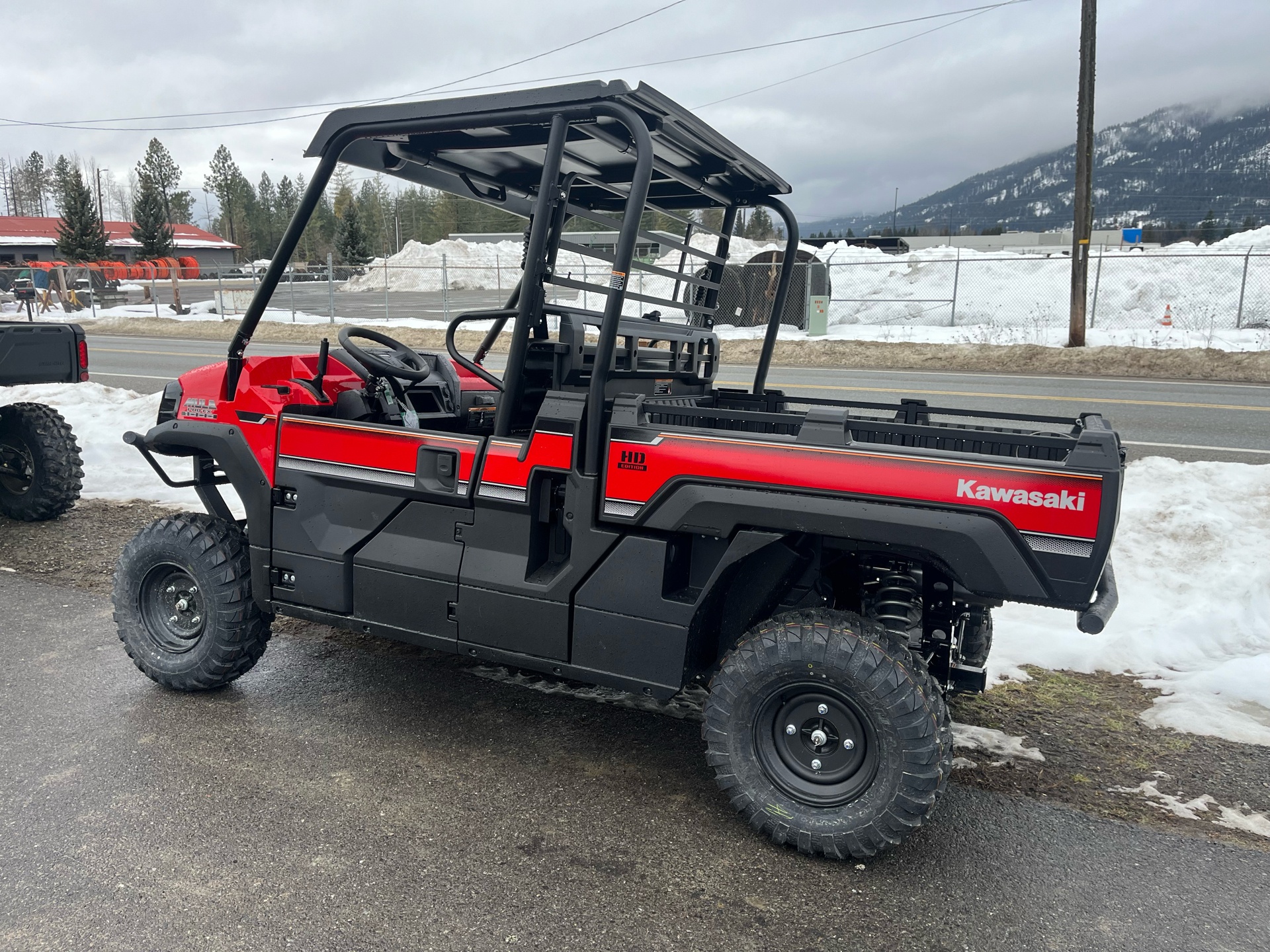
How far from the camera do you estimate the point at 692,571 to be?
3.20 metres

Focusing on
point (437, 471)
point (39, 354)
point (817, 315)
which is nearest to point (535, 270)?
point (437, 471)

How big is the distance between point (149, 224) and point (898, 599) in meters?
70.6

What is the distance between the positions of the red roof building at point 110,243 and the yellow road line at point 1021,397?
6781cm

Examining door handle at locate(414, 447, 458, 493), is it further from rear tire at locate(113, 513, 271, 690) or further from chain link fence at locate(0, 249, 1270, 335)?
chain link fence at locate(0, 249, 1270, 335)

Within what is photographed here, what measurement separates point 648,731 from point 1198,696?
232 cm

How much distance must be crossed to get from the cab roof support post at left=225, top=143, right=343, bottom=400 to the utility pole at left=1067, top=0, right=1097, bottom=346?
16835 mm

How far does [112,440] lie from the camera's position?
8.74m

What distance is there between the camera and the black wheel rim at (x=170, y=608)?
4062mm

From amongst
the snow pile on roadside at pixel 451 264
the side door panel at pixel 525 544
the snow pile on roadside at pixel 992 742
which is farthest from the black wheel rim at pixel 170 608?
the snow pile on roadside at pixel 451 264

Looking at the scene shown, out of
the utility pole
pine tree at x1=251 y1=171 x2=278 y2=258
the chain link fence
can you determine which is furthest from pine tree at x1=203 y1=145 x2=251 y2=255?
the utility pole

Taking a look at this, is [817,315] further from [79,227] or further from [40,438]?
[79,227]

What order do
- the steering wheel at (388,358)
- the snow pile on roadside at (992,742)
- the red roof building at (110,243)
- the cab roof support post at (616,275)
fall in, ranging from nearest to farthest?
the cab roof support post at (616,275) < the snow pile on roadside at (992,742) < the steering wheel at (388,358) < the red roof building at (110,243)

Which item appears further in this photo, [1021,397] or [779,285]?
[1021,397]

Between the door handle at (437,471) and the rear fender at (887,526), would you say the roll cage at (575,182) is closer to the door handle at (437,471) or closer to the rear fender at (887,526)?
the door handle at (437,471)
